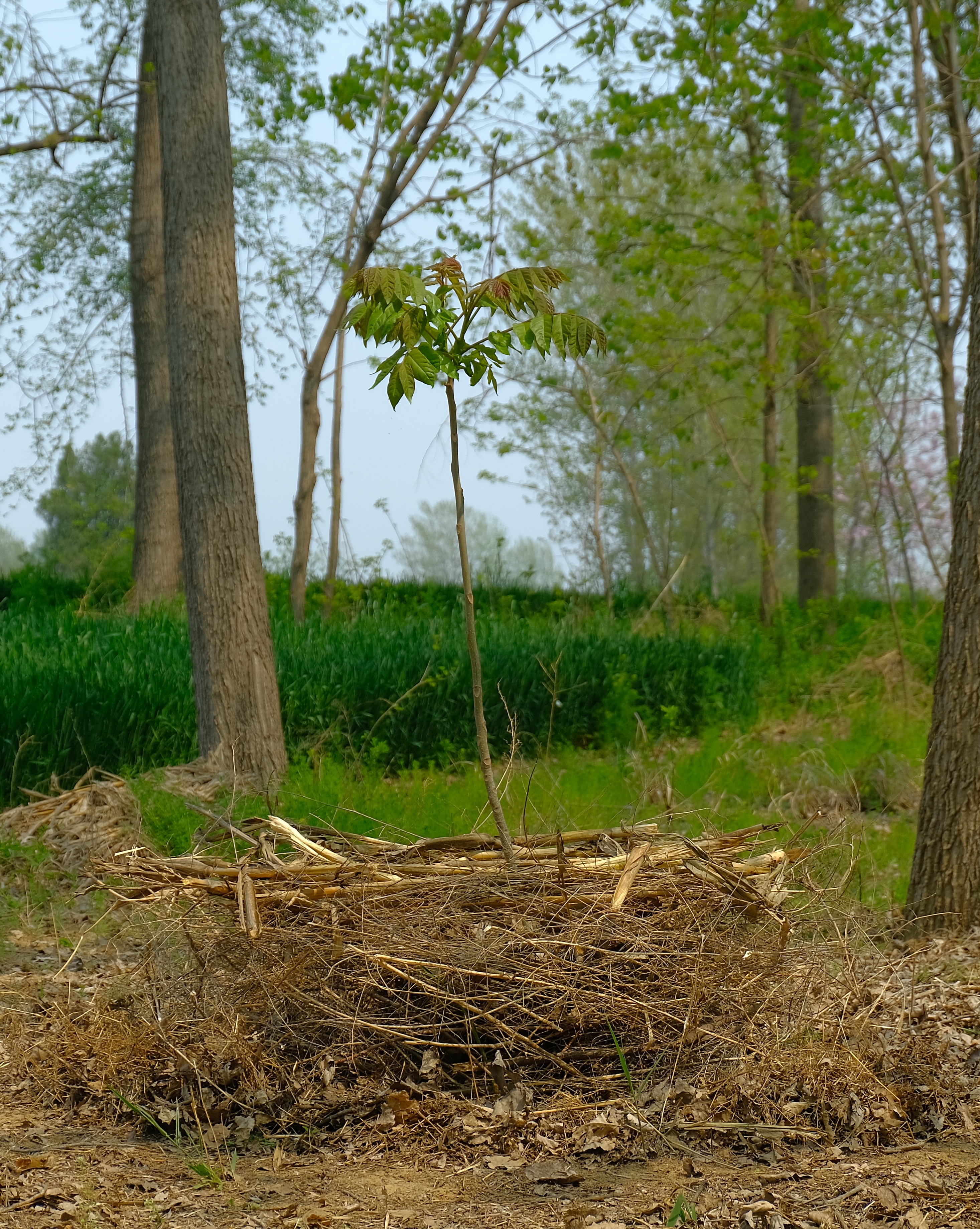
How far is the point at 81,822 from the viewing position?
5.46 m

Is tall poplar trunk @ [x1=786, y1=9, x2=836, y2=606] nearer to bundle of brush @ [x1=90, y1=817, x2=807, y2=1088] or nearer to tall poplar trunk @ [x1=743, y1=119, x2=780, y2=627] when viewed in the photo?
tall poplar trunk @ [x1=743, y1=119, x2=780, y2=627]

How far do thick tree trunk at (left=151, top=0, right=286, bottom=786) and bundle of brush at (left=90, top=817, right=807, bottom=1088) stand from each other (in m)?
2.71

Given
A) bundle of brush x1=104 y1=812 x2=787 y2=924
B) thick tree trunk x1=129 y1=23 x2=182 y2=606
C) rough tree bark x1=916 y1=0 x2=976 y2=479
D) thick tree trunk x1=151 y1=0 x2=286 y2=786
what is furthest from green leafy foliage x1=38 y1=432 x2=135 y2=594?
bundle of brush x1=104 y1=812 x2=787 y2=924

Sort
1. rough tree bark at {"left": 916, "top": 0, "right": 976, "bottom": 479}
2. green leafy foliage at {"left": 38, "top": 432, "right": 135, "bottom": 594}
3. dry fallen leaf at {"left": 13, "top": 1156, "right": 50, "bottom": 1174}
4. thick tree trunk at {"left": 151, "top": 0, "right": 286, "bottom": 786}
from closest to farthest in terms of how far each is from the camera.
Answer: dry fallen leaf at {"left": 13, "top": 1156, "right": 50, "bottom": 1174}, thick tree trunk at {"left": 151, "top": 0, "right": 286, "bottom": 786}, rough tree bark at {"left": 916, "top": 0, "right": 976, "bottom": 479}, green leafy foliage at {"left": 38, "top": 432, "right": 135, "bottom": 594}

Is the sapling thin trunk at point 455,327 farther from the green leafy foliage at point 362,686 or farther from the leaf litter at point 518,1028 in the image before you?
the green leafy foliage at point 362,686

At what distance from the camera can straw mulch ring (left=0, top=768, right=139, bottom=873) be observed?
17.2ft

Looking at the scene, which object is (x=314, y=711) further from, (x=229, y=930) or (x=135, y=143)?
(x=135, y=143)

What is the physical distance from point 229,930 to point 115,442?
1116 inches

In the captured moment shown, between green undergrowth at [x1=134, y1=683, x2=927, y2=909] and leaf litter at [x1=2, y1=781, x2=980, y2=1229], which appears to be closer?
leaf litter at [x1=2, y1=781, x2=980, y2=1229]

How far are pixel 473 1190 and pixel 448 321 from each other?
7.00ft

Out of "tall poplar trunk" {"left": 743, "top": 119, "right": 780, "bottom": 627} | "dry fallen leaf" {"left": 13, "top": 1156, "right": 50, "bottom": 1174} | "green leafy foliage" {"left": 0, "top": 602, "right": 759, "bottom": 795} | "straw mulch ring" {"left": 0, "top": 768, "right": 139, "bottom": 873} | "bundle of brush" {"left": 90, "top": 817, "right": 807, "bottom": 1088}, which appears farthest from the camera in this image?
"tall poplar trunk" {"left": 743, "top": 119, "right": 780, "bottom": 627}

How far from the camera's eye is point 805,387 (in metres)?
12.2

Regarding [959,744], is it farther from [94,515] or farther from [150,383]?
[94,515]

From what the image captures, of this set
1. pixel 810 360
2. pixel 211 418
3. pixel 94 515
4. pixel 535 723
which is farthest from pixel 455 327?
pixel 94 515
